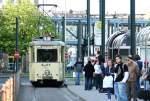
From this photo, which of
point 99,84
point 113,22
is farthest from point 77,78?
point 113,22

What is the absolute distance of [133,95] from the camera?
78.2ft

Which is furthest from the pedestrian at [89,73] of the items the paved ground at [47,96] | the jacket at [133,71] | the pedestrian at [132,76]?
the jacket at [133,71]

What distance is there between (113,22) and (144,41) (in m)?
95.5

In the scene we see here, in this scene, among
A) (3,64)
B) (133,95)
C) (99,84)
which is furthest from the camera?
(3,64)

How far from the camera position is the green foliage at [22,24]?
82062 mm

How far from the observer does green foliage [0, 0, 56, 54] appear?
269 feet

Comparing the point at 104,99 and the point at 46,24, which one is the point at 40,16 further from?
the point at 104,99

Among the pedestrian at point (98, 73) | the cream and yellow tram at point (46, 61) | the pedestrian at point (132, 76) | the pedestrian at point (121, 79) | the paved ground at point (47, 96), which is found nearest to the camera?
the pedestrian at point (121, 79)

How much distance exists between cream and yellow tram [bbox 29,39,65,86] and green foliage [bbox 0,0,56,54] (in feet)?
116

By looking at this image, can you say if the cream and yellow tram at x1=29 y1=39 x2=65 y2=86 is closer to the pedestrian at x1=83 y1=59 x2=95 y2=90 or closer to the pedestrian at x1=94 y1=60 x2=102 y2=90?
the pedestrian at x1=83 y1=59 x2=95 y2=90

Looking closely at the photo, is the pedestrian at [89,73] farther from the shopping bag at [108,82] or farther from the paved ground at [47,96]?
the shopping bag at [108,82]

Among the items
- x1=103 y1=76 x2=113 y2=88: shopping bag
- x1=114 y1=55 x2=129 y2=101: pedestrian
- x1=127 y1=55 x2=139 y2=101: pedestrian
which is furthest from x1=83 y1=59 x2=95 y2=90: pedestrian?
x1=114 y1=55 x2=129 y2=101: pedestrian

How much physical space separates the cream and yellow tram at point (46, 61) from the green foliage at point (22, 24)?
35.4 meters

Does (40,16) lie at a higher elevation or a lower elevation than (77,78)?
higher
